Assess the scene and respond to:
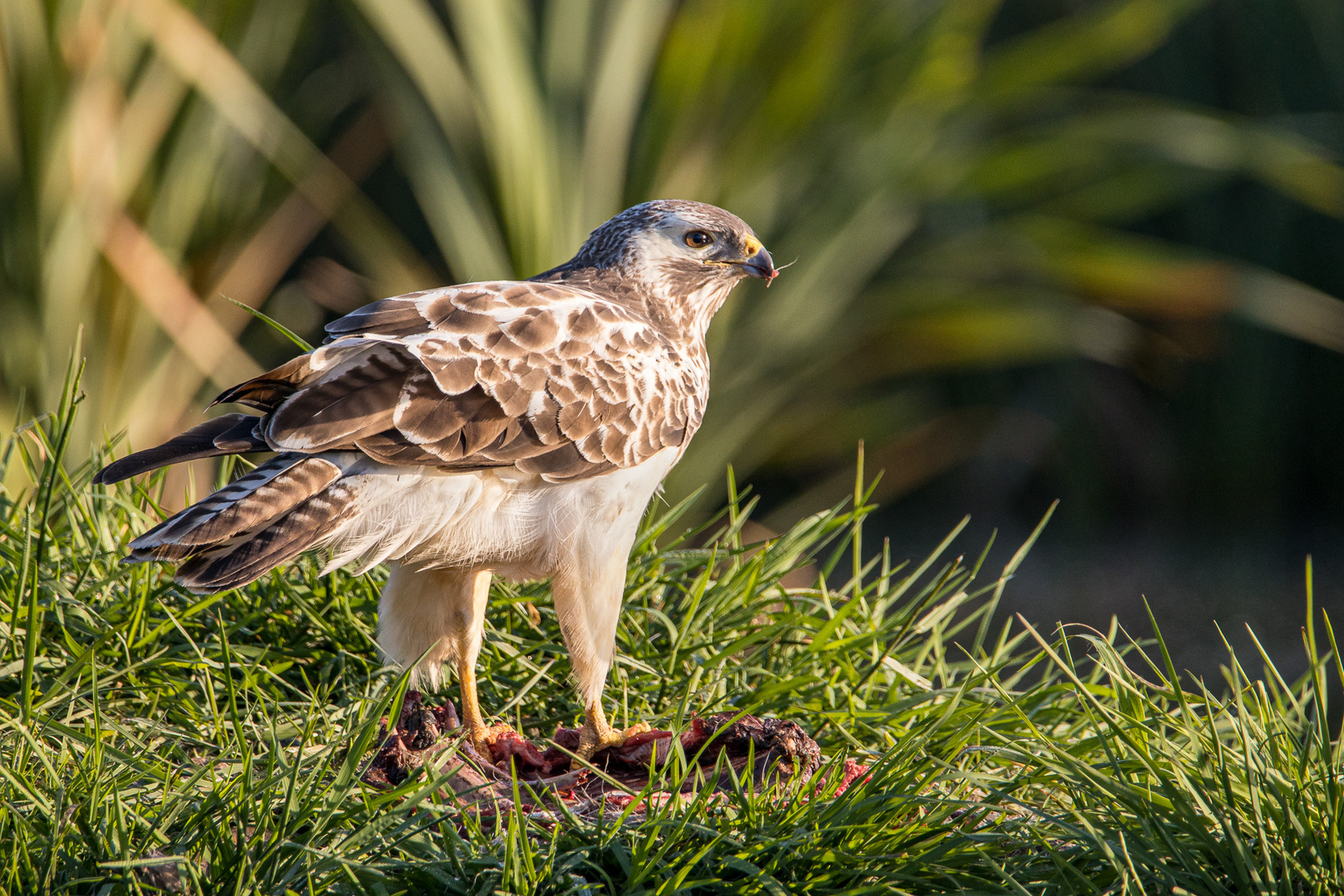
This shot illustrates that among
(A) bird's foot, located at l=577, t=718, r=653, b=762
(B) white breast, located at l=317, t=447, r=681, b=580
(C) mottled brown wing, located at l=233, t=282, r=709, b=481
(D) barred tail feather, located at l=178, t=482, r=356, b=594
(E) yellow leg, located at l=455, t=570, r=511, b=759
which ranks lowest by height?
(A) bird's foot, located at l=577, t=718, r=653, b=762

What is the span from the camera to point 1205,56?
6766 mm

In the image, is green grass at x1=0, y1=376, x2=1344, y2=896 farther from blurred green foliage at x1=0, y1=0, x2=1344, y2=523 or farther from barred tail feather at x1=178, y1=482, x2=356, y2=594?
blurred green foliage at x1=0, y1=0, x2=1344, y2=523

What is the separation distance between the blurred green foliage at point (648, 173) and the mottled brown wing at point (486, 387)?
8.45 ft

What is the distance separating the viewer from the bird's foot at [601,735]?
104 inches

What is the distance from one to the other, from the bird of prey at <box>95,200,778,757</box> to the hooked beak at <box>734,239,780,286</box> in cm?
35

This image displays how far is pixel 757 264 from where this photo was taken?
3209mm

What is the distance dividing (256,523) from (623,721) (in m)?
1.03

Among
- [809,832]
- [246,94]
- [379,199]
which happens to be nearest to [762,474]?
[379,199]

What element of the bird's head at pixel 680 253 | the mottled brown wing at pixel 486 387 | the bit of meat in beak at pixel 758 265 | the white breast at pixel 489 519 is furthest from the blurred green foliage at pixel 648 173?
the white breast at pixel 489 519

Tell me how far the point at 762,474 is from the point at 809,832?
491 centimetres

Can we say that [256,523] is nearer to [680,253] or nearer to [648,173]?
[680,253]

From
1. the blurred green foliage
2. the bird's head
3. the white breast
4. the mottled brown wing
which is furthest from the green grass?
the blurred green foliage

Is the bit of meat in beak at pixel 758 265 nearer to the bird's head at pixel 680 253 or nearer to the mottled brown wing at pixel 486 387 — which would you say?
the bird's head at pixel 680 253

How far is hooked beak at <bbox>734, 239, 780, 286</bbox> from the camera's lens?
3184mm
